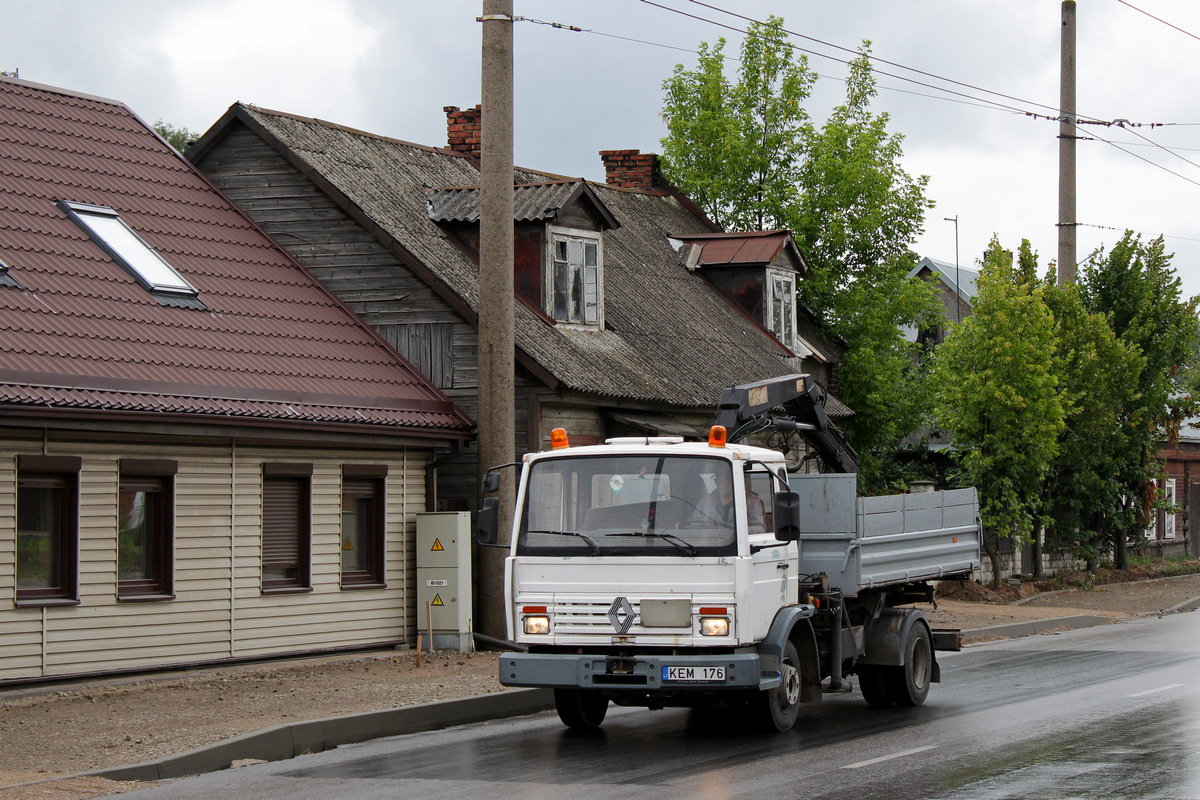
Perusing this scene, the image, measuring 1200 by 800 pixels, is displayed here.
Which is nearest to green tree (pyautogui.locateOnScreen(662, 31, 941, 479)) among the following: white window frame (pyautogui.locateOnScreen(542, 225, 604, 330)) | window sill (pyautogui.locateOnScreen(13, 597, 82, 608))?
white window frame (pyautogui.locateOnScreen(542, 225, 604, 330))

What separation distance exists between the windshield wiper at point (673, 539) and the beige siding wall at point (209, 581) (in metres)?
6.39

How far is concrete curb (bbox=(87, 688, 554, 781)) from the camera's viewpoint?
10.3 meters

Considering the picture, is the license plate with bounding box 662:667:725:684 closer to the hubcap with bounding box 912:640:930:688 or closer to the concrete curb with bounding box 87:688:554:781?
the concrete curb with bounding box 87:688:554:781

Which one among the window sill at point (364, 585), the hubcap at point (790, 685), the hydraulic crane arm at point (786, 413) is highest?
the hydraulic crane arm at point (786, 413)

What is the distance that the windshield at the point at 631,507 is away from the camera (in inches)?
436

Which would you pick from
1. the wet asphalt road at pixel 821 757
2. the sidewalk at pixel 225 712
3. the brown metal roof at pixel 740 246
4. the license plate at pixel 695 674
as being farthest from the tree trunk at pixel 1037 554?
the license plate at pixel 695 674

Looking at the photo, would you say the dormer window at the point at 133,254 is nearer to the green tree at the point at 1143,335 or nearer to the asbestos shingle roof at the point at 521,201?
the asbestos shingle roof at the point at 521,201

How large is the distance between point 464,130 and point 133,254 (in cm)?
1119

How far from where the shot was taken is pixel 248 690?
574 inches

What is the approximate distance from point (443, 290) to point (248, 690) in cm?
711

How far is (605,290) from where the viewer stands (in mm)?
24938

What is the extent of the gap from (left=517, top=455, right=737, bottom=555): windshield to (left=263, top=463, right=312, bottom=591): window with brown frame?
621cm

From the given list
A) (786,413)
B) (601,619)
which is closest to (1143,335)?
(786,413)

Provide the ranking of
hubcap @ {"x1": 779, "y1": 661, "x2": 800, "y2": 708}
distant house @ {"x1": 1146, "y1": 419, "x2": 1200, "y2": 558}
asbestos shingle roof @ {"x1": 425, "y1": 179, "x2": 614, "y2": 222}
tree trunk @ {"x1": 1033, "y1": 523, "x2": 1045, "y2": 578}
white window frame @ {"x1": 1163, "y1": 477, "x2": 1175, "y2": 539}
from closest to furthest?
hubcap @ {"x1": 779, "y1": 661, "x2": 800, "y2": 708} < asbestos shingle roof @ {"x1": 425, "y1": 179, "x2": 614, "y2": 222} < tree trunk @ {"x1": 1033, "y1": 523, "x2": 1045, "y2": 578} < white window frame @ {"x1": 1163, "y1": 477, "x2": 1175, "y2": 539} < distant house @ {"x1": 1146, "y1": 419, "x2": 1200, "y2": 558}
